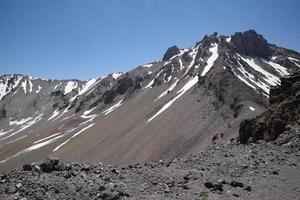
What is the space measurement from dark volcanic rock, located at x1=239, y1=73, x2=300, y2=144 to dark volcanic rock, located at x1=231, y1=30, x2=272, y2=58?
471ft

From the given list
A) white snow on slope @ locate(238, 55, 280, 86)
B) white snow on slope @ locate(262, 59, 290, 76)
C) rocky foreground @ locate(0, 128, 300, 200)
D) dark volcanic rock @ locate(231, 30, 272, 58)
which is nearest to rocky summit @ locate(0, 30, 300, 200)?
rocky foreground @ locate(0, 128, 300, 200)

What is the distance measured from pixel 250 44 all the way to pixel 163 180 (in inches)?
6993

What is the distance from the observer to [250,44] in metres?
184

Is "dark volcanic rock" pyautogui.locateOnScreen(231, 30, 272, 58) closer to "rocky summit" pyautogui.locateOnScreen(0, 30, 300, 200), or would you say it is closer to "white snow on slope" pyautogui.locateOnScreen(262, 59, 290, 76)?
"white snow on slope" pyautogui.locateOnScreen(262, 59, 290, 76)

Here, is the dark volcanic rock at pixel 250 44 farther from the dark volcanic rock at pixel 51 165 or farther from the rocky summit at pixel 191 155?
the dark volcanic rock at pixel 51 165

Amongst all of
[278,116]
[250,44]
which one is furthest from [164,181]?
[250,44]

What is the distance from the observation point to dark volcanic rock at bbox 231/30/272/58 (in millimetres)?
180250

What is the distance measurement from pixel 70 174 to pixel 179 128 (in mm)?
55992

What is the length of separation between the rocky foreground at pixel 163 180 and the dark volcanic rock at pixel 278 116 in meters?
9.88

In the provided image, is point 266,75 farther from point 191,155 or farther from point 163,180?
point 163,180

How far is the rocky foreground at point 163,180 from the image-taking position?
Result: 1462 centimetres

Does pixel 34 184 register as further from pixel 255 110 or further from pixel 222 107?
pixel 222 107

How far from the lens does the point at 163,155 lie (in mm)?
61594

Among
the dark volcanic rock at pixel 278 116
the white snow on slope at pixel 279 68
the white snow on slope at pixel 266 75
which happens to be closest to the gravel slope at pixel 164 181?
the dark volcanic rock at pixel 278 116
